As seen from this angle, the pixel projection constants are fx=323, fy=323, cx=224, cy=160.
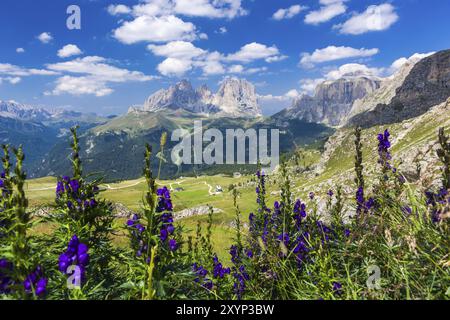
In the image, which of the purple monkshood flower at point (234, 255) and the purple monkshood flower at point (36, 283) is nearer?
the purple monkshood flower at point (36, 283)

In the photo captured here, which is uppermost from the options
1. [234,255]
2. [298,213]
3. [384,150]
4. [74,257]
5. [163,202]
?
[384,150]

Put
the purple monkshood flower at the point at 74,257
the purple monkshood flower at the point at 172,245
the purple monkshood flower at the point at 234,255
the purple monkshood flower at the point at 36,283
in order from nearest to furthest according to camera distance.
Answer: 1. the purple monkshood flower at the point at 36,283
2. the purple monkshood flower at the point at 74,257
3. the purple monkshood flower at the point at 172,245
4. the purple monkshood flower at the point at 234,255

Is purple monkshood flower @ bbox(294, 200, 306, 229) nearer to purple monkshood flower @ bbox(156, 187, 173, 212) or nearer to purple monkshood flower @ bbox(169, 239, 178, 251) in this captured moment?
purple monkshood flower @ bbox(156, 187, 173, 212)

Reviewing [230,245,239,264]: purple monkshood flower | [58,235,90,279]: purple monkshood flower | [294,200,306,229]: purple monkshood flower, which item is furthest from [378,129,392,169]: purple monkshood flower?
[58,235,90,279]: purple monkshood flower

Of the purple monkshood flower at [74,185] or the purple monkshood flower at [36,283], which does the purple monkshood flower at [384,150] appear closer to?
the purple monkshood flower at [74,185]

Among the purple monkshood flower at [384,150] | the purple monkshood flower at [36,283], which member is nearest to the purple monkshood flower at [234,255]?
the purple monkshood flower at [384,150]

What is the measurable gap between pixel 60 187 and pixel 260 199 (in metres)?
4.36

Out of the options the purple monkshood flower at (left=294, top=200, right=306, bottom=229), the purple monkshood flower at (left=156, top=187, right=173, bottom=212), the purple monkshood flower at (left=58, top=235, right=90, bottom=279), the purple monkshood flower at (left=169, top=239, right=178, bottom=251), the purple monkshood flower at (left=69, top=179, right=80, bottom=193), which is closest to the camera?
the purple monkshood flower at (left=58, top=235, right=90, bottom=279)

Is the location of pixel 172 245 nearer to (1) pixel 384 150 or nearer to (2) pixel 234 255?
(2) pixel 234 255

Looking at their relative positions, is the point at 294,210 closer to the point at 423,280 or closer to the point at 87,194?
the point at 423,280

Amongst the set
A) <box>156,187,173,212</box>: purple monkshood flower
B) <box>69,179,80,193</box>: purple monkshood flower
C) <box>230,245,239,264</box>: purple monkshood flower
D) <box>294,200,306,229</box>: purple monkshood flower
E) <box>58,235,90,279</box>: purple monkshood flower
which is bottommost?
<box>230,245,239,264</box>: purple monkshood flower

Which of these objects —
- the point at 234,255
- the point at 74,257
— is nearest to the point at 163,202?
the point at 74,257

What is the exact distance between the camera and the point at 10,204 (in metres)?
3.26
